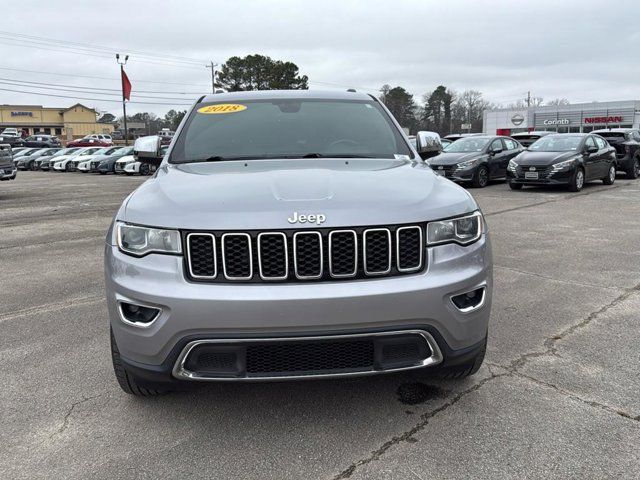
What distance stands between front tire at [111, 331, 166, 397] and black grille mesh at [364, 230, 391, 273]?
4.13 ft

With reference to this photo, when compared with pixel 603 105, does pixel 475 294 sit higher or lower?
lower

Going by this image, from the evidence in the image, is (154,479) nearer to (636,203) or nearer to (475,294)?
(475,294)

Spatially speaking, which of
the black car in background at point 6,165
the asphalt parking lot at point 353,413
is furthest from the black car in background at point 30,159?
the asphalt parking lot at point 353,413

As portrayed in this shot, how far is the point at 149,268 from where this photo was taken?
8.22ft

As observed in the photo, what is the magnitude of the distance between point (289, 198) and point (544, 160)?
1308 cm

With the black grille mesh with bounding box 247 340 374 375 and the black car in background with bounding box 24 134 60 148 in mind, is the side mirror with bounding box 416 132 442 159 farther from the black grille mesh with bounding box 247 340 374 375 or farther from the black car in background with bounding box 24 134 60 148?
the black car in background with bounding box 24 134 60 148

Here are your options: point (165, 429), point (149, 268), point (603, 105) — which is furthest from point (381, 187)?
point (603, 105)

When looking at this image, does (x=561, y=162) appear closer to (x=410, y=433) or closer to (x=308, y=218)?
(x=410, y=433)

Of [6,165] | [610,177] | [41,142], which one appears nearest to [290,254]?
[610,177]

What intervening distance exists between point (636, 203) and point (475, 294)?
11.3 m

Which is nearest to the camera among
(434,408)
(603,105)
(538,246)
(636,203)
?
(434,408)

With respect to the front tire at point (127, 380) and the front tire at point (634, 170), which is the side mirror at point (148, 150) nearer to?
the front tire at point (127, 380)

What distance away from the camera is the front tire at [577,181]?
14.0m

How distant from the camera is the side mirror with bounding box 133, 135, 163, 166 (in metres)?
4.38
